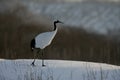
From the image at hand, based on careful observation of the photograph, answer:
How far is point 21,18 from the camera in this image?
24859mm

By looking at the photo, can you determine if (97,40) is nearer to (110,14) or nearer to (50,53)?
(50,53)

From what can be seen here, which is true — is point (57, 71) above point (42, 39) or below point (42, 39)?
below

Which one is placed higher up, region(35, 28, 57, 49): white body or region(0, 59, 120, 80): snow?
→ region(35, 28, 57, 49): white body

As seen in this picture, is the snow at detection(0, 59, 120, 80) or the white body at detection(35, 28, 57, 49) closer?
the snow at detection(0, 59, 120, 80)

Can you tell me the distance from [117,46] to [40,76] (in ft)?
38.6

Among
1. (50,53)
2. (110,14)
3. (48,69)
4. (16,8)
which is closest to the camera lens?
(48,69)

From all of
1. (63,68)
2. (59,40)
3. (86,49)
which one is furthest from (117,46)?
(63,68)

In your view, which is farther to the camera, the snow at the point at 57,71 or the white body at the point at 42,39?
the white body at the point at 42,39

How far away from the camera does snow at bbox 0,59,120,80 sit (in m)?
8.24

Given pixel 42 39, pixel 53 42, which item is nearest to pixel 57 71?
pixel 42 39

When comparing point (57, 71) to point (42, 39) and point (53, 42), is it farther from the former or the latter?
point (53, 42)

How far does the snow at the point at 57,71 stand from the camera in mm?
8242

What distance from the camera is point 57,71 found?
8688mm

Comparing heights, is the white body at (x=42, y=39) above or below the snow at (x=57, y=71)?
above
